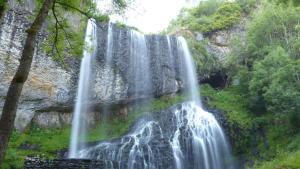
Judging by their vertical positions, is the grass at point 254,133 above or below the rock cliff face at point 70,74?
below

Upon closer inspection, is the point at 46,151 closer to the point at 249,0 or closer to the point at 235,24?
the point at 235,24

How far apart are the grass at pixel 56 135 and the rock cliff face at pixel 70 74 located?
1.64ft

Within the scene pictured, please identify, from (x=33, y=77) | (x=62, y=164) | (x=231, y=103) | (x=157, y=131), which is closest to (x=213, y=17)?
(x=231, y=103)

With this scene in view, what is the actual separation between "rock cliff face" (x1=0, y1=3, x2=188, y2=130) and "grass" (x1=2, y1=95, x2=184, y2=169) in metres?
0.50

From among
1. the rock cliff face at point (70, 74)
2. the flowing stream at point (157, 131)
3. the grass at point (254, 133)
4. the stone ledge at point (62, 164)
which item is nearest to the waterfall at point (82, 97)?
the flowing stream at point (157, 131)

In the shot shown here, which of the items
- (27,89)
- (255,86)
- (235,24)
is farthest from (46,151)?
(235,24)

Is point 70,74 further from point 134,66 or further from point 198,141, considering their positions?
point 198,141

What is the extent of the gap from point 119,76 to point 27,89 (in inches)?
204

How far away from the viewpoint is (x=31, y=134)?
18.9 metres

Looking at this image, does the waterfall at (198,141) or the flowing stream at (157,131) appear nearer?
the flowing stream at (157,131)

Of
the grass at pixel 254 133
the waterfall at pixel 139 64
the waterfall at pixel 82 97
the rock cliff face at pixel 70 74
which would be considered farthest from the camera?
the waterfall at pixel 139 64

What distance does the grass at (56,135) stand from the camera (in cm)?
1611

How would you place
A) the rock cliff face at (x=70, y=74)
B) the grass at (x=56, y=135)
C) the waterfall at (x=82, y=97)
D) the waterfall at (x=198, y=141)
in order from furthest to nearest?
the waterfall at (x=82, y=97), the rock cliff face at (x=70, y=74), the waterfall at (x=198, y=141), the grass at (x=56, y=135)

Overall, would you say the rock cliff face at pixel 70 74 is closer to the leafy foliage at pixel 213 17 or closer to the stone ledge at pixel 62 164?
the leafy foliage at pixel 213 17
